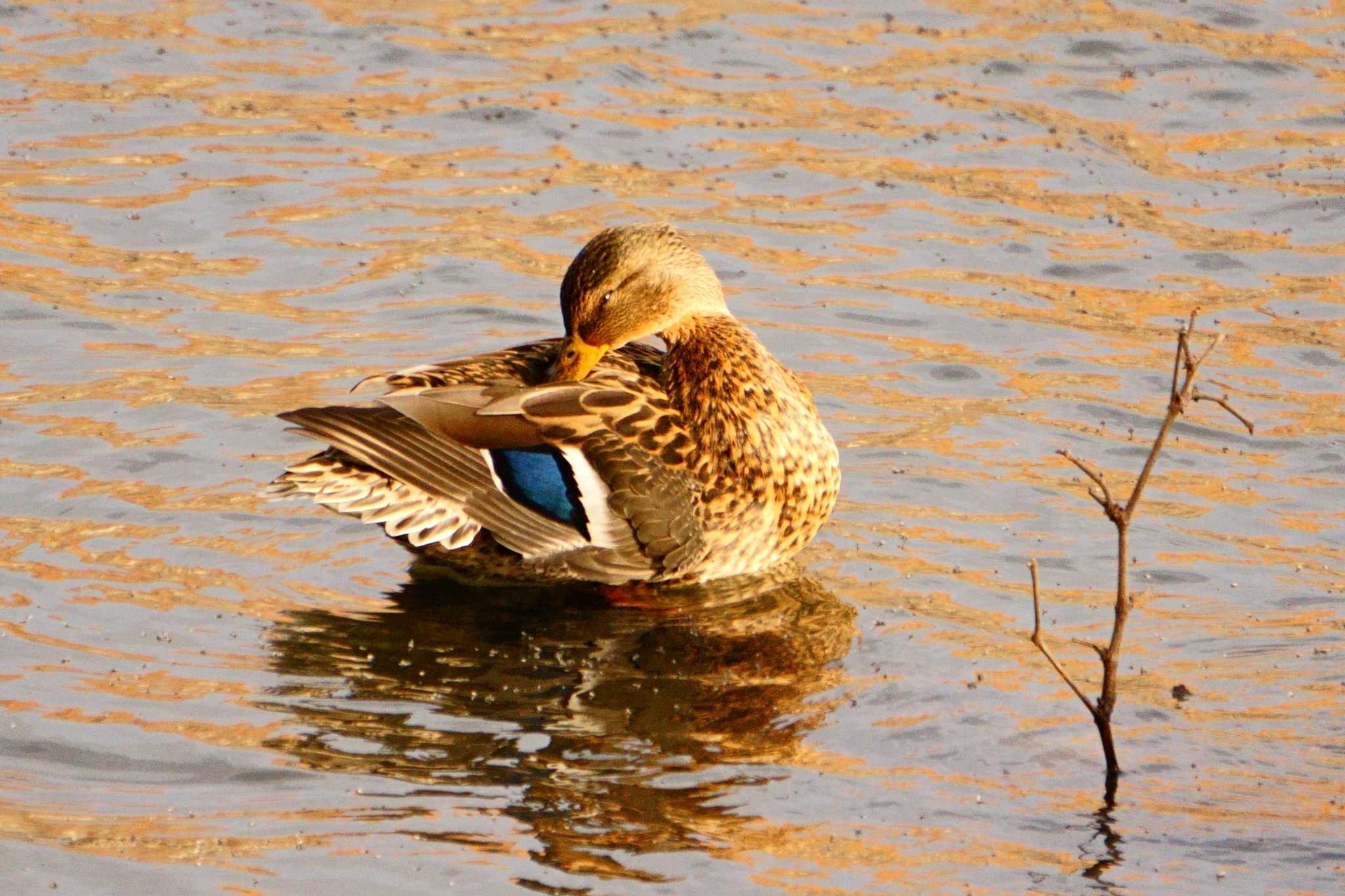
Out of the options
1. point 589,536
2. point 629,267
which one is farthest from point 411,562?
point 629,267

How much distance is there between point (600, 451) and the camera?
7.07 m

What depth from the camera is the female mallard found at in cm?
702

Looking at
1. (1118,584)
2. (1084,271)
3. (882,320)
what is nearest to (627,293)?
(882,320)

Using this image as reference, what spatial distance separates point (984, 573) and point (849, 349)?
227 centimetres

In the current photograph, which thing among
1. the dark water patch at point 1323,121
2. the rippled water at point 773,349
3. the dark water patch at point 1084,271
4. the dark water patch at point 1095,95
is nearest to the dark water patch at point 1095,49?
the rippled water at point 773,349

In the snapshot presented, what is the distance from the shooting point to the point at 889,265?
1020cm

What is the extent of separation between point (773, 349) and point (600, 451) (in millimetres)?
2450

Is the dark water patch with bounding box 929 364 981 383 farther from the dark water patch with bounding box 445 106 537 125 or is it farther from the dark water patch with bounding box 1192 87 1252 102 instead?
the dark water patch with bounding box 1192 87 1252 102

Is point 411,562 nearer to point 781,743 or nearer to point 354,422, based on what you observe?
point 354,422

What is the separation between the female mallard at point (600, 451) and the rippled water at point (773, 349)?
0.69ft

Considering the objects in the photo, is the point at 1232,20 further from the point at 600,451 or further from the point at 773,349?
the point at 600,451

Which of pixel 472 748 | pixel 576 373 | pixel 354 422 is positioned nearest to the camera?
pixel 472 748

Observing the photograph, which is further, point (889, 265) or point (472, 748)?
point (889, 265)

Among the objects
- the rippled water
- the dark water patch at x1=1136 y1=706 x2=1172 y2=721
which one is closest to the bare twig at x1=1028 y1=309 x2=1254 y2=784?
the rippled water
